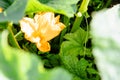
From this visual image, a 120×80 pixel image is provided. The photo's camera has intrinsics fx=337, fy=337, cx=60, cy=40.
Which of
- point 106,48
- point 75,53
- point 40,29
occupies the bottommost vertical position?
point 75,53

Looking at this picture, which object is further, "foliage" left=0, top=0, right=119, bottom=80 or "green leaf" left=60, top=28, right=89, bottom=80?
"green leaf" left=60, top=28, right=89, bottom=80

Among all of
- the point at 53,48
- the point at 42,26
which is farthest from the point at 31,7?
the point at 53,48

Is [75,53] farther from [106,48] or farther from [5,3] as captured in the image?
[106,48]

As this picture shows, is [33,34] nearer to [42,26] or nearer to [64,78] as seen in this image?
[42,26]

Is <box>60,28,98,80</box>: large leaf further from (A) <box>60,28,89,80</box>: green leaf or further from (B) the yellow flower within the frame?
(B) the yellow flower

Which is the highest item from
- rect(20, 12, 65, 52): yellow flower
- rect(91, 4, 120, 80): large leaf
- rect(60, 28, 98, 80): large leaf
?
rect(91, 4, 120, 80): large leaf

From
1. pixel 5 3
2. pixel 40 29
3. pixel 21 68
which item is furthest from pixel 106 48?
pixel 5 3

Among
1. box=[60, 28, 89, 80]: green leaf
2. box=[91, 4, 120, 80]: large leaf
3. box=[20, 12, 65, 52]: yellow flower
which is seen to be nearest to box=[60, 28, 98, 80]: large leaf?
box=[60, 28, 89, 80]: green leaf
